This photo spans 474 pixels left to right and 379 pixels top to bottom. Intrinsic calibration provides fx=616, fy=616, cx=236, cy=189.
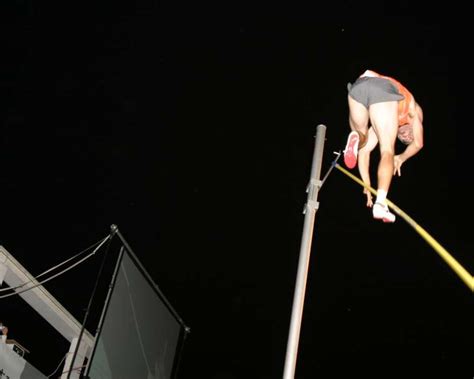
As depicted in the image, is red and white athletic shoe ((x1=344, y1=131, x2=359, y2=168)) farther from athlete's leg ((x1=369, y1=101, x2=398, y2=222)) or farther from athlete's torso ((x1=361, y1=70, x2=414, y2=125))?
athlete's torso ((x1=361, y1=70, x2=414, y2=125))

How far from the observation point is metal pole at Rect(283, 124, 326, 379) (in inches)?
123

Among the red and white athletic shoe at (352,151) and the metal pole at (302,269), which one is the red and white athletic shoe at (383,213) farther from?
the red and white athletic shoe at (352,151)

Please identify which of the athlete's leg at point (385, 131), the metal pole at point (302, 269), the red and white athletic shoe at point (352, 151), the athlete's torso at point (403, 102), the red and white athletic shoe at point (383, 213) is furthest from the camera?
the red and white athletic shoe at point (352, 151)

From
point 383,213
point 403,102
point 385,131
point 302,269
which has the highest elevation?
point 403,102

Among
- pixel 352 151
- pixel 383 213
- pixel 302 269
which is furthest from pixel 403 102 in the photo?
pixel 302 269

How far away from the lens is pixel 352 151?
3.87 metres

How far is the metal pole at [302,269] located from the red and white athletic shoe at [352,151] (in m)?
0.22

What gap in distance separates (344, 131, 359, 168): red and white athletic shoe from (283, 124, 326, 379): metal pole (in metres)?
0.22

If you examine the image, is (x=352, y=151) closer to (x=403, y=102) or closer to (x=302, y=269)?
(x=403, y=102)

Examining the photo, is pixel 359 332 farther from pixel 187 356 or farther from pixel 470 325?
pixel 187 356

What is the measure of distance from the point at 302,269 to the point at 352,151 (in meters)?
0.90

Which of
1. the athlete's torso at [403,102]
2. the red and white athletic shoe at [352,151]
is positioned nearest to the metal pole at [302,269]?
the red and white athletic shoe at [352,151]

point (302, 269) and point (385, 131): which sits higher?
point (385, 131)

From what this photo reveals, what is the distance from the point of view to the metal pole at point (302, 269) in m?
3.11
